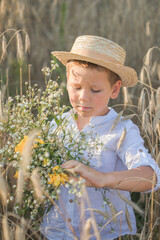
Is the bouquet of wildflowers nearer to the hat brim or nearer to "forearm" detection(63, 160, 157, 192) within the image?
"forearm" detection(63, 160, 157, 192)

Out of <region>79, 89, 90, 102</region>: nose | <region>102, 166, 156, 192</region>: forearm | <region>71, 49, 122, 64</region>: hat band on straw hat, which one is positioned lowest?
<region>102, 166, 156, 192</region>: forearm

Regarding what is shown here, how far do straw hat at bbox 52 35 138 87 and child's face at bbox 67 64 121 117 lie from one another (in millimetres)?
51

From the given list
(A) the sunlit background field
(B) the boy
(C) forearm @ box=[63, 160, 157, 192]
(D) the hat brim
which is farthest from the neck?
(A) the sunlit background field

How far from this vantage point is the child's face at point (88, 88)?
1533 millimetres

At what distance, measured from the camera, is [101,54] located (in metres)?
1.59

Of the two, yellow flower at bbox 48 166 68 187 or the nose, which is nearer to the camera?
yellow flower at bbox 48 166 68 187

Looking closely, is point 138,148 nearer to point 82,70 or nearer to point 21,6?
point 82,70

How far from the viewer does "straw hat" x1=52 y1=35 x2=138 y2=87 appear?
1.55 m

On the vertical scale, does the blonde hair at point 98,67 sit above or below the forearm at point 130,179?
above

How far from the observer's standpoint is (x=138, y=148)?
1570 millimetres

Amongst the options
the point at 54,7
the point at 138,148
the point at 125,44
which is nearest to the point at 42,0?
the point at 54,7

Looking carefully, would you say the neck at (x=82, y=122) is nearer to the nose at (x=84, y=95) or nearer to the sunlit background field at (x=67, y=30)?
the nose at (x=84, y=95)

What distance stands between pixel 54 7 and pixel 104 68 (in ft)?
7.18

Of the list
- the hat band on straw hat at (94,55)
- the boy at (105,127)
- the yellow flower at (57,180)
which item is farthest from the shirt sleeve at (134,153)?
the yellow flower at (57,180)
